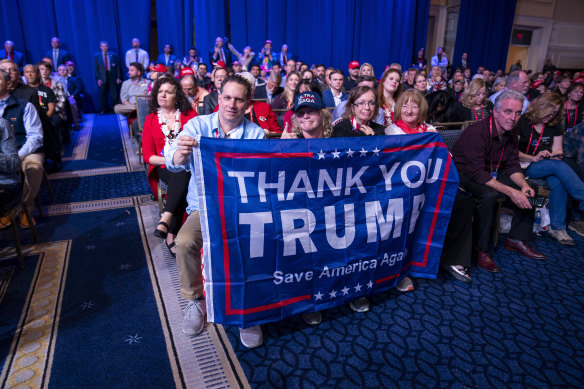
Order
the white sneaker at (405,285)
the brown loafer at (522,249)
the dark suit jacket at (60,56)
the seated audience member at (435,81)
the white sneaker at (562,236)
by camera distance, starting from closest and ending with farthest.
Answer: the white sneaker at (405,285) < the brown loafer at (522,249) < the white sneaker at (562,236) < the seated audience member at (435,81) < the dark suit jacket at (60,56)

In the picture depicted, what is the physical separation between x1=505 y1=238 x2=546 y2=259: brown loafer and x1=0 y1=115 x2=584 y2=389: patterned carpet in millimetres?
73

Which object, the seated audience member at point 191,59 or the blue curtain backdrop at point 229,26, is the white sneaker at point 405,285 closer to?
the seated audience member at point 191,59

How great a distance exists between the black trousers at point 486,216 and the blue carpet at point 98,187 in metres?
3.24

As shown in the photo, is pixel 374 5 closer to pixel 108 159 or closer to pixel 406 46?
pixel 406 46

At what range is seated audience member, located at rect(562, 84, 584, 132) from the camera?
14.2 ft

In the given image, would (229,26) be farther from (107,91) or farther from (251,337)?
(251,337)

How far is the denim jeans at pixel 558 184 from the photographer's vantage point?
3170mm

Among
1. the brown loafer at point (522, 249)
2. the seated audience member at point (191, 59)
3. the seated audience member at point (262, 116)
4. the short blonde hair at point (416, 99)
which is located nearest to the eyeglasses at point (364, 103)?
the short blonde hair at point (416, 99)

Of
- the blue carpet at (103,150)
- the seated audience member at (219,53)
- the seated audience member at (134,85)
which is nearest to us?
the blue carpet at (103,150)

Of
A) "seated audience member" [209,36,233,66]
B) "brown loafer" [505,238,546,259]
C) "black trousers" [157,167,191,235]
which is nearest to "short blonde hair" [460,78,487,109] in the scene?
"brown loafer" [505,238,546,259]

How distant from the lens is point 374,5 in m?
12.7

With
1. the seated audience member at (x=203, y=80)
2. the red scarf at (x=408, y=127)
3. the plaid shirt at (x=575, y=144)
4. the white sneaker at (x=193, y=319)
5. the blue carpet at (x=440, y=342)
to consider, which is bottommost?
the blue carpet at (x=440, y=342)

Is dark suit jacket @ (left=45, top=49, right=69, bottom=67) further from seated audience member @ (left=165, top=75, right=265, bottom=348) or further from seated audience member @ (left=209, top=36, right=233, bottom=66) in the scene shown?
seated audience member @ (left=165, top=75, right=265, bottom=348)

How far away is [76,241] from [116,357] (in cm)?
153
